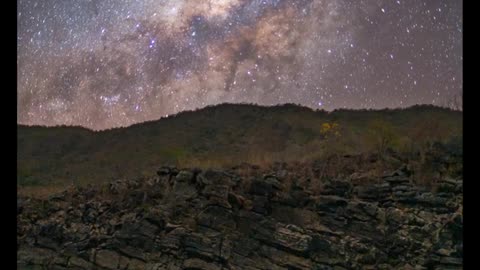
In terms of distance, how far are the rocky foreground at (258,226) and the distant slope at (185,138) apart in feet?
32.9

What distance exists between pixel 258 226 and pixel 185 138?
2043 centimetres

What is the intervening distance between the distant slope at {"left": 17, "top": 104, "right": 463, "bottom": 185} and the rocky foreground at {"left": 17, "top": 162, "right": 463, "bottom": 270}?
395 inches

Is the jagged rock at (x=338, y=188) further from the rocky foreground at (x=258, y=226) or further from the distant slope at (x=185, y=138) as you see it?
the distant slope at (x=185, y=138)

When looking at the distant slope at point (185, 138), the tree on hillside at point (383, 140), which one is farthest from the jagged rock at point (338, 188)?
the distant slope at point (185, 138)

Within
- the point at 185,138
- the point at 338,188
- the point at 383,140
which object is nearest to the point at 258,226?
the point at 338,188

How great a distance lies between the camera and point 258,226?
36.3ft

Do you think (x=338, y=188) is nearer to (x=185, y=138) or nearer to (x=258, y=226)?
(x=258, y=226)

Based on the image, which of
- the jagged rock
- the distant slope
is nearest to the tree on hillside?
the jagged rock

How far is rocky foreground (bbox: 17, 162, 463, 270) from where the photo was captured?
10.0 metres
